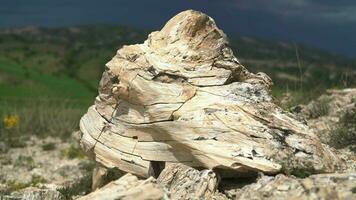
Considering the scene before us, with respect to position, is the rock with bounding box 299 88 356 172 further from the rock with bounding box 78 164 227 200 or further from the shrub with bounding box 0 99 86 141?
the shrub with bounding box 0 99 86 141

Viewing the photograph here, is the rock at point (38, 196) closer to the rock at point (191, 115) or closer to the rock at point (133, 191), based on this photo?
the rock at point (191, 115)

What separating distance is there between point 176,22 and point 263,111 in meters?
2.19

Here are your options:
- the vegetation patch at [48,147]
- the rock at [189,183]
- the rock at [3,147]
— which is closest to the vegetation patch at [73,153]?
the vegetation patch at [48,147]

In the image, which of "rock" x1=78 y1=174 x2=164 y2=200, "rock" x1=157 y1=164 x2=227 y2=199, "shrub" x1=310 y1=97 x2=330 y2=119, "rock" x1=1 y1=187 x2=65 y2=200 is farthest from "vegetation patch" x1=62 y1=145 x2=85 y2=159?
"rock" x1=78 y1=174 x2=164 y2=200

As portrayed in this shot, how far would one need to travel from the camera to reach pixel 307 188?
706cm

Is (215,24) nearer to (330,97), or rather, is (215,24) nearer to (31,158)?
(330,97)

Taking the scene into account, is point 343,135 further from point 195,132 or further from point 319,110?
point 195,132

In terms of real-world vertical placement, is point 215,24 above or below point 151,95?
above

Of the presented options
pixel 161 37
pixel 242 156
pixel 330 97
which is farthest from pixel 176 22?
pixel 330 97

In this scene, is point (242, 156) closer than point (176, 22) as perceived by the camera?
Yes

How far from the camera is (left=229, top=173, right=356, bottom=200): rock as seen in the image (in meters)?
6.88

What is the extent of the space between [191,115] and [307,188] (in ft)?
8.81

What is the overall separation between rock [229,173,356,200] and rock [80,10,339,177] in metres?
0.82

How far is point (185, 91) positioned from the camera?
978 cm
